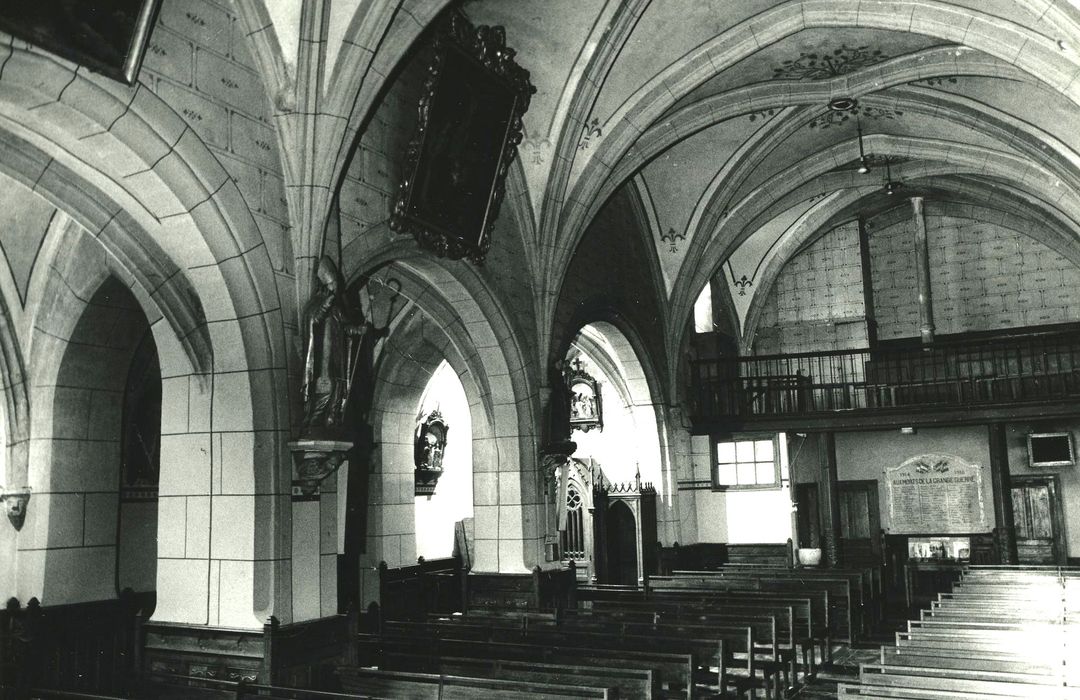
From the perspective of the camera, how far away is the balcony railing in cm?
1452

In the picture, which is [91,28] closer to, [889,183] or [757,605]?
[757,605]

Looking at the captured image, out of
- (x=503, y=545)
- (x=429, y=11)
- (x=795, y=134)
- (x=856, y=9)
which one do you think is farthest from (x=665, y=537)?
(x=429, y=11)

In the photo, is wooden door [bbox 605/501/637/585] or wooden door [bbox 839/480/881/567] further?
wooden door [bbox 839/480/881/567]

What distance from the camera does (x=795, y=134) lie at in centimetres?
1356

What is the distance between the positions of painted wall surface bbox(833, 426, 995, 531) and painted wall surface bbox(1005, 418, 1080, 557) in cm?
56

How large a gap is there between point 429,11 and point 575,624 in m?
5.52

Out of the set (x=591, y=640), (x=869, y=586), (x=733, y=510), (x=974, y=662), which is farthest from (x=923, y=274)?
(x=974, y=662)

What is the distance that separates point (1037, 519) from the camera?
16281mm

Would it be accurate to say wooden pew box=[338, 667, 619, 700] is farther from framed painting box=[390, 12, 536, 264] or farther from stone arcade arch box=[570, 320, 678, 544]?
stone arcade arch box=[570, 320, 678, 544]

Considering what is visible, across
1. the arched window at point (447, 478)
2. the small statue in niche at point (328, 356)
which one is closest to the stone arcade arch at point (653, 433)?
the arched window at point (447, 478)

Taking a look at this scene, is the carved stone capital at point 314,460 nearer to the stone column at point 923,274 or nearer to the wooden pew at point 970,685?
the wooden pew at point 970,685

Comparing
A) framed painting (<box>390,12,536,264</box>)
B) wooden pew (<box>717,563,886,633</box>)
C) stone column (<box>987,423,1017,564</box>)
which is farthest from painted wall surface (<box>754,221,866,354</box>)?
framed painting (<box>390,12,536,264</box>)

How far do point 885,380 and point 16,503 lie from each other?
555 inches

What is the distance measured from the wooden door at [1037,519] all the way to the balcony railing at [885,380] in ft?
6.01
